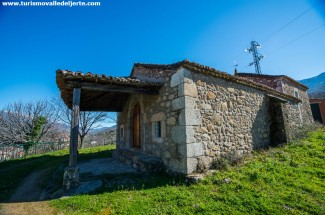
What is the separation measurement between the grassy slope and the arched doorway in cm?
317

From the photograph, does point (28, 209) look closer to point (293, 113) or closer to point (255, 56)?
point (293, 113)

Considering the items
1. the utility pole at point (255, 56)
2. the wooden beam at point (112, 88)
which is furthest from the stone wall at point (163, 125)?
the utility pole at point (255, 56)

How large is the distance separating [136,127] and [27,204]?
4890 mm

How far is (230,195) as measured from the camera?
12.0 ft

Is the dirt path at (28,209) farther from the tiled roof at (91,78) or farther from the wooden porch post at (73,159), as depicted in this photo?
the tiled roof at (91,78)

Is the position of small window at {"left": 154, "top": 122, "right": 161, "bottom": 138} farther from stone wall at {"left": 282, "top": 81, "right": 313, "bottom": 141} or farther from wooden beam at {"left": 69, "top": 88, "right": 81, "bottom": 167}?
stone wall at {"left": 282, "top": 81, "right": 313, "bottom": 141}

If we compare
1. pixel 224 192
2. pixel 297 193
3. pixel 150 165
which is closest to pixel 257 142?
pixel 297 193

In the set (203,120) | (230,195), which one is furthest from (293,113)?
(230,195)

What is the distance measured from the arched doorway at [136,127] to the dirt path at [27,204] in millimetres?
3893

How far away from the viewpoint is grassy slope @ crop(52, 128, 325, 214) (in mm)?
3230

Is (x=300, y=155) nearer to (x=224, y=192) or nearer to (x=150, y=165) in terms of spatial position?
(x=224, y=192)

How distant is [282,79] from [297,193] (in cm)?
1017

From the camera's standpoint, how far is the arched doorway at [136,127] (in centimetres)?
797

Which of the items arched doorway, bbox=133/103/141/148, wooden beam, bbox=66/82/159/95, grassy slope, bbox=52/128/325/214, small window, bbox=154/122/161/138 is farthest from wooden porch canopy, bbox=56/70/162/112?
grassy slope, bbox=52/128/325/214
